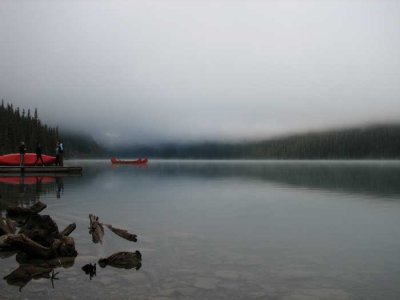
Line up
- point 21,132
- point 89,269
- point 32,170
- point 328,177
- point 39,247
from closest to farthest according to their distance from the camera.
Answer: point 89,269, point 39,247, point 32,170, point 328,177, point 21,132

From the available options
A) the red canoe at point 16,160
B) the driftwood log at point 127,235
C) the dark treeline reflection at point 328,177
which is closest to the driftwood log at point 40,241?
the driftwood log at point 127,235

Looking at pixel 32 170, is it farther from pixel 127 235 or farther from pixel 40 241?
pixel 40 241

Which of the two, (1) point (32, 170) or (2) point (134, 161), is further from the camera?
A: (2) point (134, 161)

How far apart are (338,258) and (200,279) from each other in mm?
5969

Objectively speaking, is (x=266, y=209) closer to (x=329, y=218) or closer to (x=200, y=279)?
(x=329, y=218)

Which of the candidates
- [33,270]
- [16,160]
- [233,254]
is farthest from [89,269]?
[16,160]

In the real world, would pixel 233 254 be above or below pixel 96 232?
below

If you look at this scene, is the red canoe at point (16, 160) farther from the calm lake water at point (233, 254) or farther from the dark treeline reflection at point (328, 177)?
the calm lake water at point (233, 254)

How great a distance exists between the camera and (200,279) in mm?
11672

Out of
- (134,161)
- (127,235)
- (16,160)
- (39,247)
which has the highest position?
(16,160)

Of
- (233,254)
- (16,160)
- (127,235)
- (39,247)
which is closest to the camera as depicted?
(39,247)

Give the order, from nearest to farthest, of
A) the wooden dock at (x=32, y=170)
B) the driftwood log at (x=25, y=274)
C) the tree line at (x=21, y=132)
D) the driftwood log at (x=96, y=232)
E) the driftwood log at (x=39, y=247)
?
the driftwood log at (x=25, y=274) < the driftwood log at (x=39, y=247) < the driftwood log at (x=96, y=232) < the wooden dock at (x=32, y=170) < the tree line at (x=21, y=132)

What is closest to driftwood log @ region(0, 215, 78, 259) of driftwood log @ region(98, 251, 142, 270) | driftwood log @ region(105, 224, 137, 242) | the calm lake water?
the calm lake water

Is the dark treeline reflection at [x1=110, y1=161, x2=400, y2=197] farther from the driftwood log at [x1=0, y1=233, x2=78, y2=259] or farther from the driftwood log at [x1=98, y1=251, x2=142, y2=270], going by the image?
the driftwood log at [x1=0, y1=233, x2=78, y2=259]
